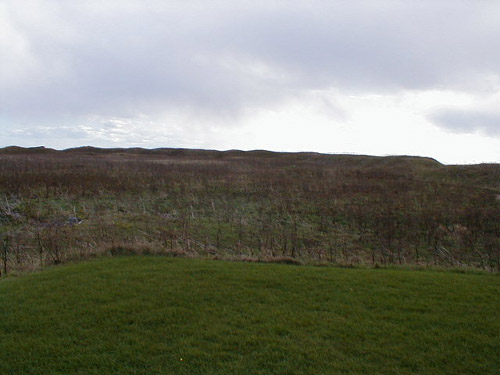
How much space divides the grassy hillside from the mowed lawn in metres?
1.76

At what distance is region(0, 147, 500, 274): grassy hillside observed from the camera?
9156 mm

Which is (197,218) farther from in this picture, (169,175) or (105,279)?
(169,175)

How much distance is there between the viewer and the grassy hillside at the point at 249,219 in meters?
9.16

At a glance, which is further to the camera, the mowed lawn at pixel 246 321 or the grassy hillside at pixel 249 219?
the grassy hillside at pixel 249 219

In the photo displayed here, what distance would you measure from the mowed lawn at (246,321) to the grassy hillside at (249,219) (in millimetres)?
1755

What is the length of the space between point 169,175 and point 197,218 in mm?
9996

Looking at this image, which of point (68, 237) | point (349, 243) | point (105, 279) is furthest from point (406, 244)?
point (68, 237)

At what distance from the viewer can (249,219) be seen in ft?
43.9

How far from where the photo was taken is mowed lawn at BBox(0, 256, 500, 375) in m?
3.62

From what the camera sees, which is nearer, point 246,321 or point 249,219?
point 246,321

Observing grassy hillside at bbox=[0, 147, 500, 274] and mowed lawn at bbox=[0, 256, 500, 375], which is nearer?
mowed lawn at bbox=[0, 256, 500, 375]

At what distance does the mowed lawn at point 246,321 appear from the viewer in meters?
3.62

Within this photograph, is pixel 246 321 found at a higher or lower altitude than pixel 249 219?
higher

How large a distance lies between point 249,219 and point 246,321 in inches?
352
